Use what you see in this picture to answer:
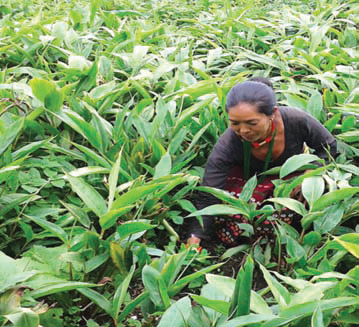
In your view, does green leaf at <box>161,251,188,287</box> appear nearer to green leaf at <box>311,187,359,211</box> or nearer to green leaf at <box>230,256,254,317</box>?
green leaf at <box>230,256,254,317</box>

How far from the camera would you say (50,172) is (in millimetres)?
2287

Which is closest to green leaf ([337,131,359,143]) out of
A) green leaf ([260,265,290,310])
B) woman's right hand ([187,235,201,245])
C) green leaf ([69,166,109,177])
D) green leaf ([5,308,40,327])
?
woman's right hand ([187,235,201,245])

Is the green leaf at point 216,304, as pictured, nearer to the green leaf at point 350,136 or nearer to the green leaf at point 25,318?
the green leaf at point 25,318

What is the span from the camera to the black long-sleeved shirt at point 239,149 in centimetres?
241

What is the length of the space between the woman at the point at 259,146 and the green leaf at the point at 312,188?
292 mm

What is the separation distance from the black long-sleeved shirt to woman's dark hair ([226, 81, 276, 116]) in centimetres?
23

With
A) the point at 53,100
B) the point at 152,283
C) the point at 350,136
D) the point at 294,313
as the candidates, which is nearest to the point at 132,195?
the point at 152,283

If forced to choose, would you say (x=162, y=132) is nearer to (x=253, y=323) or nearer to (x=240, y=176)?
(x=240, y=176)

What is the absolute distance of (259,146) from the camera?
242cm

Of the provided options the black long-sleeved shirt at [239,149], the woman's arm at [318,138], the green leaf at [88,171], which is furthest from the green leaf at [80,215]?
the woman's arm at [318,138]

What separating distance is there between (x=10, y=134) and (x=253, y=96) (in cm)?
93

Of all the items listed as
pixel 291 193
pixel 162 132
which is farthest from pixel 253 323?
pixel 162 132

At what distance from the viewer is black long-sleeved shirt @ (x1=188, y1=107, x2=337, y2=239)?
7.91 ft

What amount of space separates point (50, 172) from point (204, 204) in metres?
0.65
